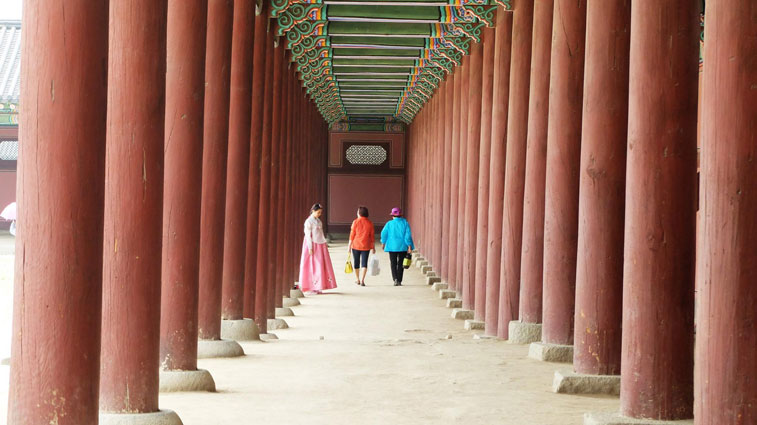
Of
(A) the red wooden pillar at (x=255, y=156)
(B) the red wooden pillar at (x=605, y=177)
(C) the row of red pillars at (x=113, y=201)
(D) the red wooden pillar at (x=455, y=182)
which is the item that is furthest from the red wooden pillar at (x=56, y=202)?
(D) the red wooden pillar at (x=455, y=182)

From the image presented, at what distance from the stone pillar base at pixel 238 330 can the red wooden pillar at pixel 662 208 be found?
5558 mm

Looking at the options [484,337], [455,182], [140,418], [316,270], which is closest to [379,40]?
[455,182]

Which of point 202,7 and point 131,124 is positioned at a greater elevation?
point 202,7

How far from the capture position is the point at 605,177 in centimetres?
644

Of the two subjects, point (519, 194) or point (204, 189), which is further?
point (519, 194)

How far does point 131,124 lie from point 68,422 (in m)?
1.83

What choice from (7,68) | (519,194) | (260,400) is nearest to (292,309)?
(519,194)

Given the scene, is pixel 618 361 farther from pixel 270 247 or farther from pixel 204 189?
pixel 270 247

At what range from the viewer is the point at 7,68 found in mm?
32031

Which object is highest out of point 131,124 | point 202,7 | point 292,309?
point 202,7

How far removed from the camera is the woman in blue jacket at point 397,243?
1870 centimetres

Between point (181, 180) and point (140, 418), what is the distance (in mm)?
2126

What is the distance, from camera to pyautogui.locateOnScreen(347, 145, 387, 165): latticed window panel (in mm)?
34219

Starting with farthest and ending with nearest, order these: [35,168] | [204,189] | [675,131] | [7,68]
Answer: [7,68], [204,189], [675,131], [35,168]
